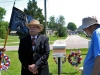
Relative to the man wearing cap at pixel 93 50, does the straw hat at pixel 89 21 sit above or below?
above

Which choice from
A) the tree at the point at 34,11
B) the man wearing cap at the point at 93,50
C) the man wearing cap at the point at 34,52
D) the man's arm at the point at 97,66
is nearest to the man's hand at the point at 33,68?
the man wearing cap at the point at 34,52

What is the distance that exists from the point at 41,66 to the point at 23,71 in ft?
1.42

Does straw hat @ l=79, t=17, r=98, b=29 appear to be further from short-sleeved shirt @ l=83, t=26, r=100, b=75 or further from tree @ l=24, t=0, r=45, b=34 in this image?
tree @ l=24, t=0, r=45, b=34

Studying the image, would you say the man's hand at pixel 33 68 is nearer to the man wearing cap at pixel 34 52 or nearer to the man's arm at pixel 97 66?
the man wearing cap at pixel 34 52

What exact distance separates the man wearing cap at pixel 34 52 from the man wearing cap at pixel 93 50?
6.47 feet

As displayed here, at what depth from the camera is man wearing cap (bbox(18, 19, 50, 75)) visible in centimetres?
434

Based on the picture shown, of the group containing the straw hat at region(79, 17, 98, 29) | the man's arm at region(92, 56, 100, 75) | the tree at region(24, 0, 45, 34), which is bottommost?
the man's arm at region(92, 56, 100, 75)

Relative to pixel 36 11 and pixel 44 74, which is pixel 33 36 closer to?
pixel 44 74

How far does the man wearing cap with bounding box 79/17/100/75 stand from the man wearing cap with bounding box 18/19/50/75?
197 centimetres

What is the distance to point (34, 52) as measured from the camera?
172 inches

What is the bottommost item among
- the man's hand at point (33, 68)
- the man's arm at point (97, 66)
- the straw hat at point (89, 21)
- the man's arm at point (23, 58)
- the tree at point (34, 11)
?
the man's hand at point (33, 68)

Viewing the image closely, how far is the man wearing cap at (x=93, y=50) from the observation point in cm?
199

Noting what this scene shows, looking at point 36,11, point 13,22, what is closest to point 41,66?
point 13,22

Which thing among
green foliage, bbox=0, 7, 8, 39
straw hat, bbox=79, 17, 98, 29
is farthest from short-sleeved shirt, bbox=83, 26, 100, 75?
green foliage, bbox=0, 7, 8, 39
